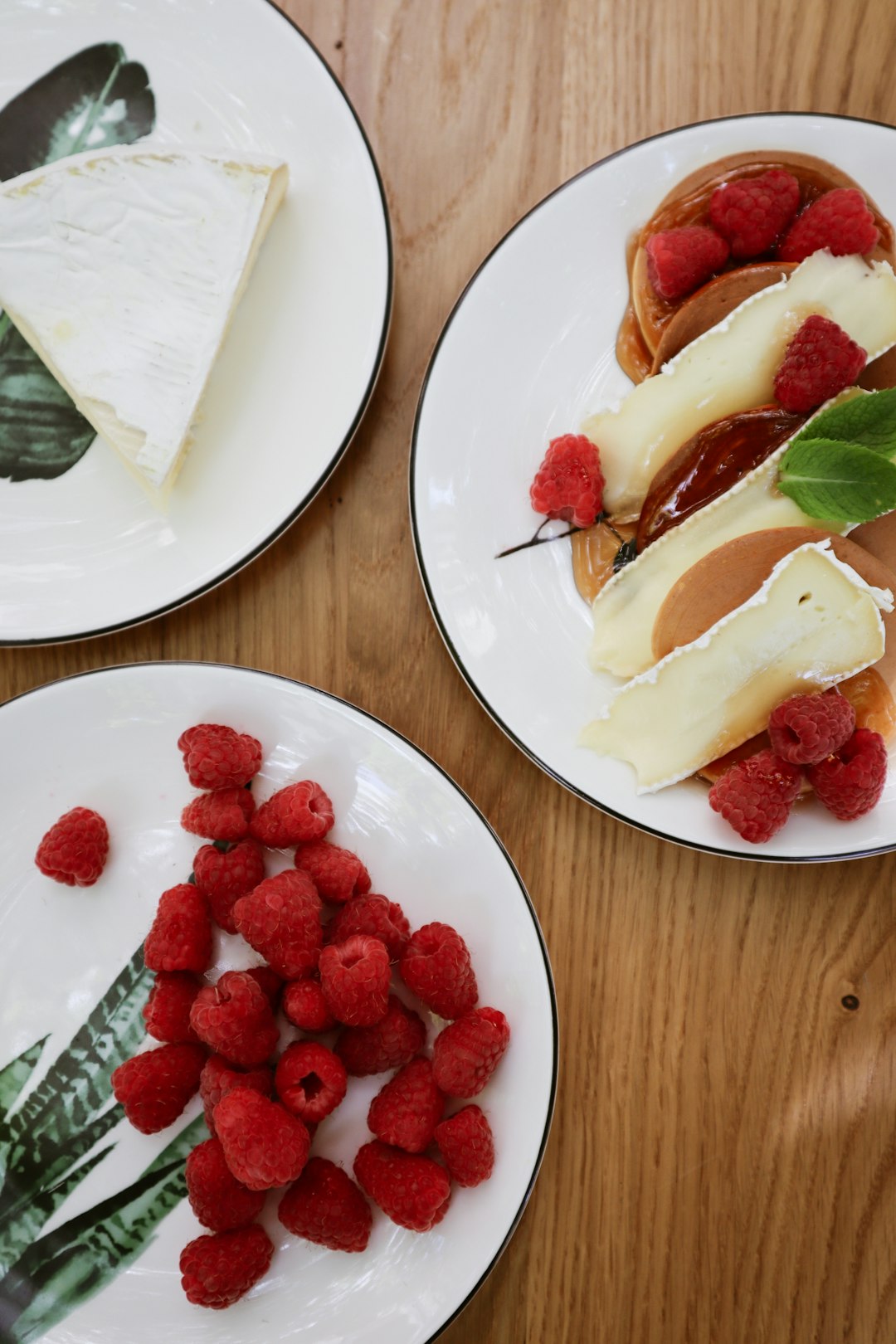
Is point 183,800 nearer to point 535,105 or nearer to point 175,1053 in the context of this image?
point 175,1053

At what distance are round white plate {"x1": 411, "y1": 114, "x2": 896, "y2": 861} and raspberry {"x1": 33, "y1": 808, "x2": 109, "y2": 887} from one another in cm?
60

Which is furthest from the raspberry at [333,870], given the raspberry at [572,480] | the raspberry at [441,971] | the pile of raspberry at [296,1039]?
the raspberry at [572,480]

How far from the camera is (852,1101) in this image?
Result: 1.25 metres

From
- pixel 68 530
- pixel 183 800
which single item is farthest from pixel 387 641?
pixel 68 530

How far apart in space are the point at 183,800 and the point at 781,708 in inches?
35.0

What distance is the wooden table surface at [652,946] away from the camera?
1.24m

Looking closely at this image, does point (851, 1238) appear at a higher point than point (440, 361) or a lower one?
lower

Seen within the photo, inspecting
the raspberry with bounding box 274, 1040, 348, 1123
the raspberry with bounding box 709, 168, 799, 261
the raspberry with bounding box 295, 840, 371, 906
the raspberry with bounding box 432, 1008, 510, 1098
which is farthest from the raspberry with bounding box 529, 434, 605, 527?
the raspberry with bounding box 274, 1040, 348, 1123

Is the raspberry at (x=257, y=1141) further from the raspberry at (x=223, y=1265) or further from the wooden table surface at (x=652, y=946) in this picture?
the wooden table surface at (x=652, y=946)

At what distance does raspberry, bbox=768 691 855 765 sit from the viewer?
3.44 feet

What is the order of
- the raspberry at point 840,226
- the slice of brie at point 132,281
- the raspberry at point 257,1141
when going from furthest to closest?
1. the slice of brie at point 132,281
2. the raspberry at point 840,226
3. the raspberry at point 257,1141

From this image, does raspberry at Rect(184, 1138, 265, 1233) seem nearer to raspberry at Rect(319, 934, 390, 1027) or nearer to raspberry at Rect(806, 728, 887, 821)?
raspberry at Rect(319, 934, 390, 1027)

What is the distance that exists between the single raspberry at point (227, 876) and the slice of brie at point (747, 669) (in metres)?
0.52

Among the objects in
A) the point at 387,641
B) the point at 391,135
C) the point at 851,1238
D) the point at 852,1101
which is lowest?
the point at 851,1238
